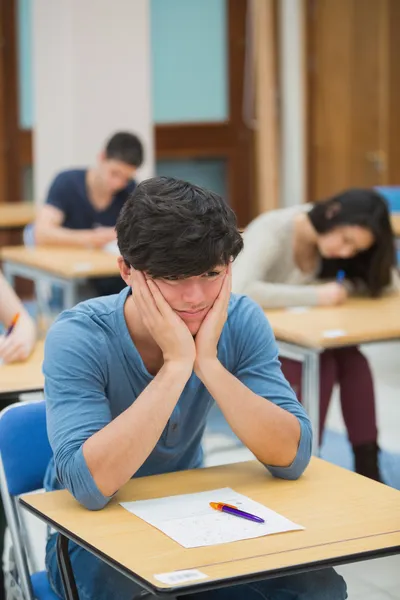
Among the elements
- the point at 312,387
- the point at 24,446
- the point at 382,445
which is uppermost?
the point at 24,446

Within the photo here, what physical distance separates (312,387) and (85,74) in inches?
146

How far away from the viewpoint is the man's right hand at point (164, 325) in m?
1.90

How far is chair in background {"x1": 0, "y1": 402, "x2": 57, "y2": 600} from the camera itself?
6.89 ft

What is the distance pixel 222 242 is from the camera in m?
1.81

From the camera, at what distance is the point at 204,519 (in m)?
1.75

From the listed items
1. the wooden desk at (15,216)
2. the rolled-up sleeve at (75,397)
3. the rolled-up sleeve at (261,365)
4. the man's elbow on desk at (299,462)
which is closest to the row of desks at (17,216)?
the wooden desk at (15,216)

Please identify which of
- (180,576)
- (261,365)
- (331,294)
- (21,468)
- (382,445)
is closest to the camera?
(180,576)

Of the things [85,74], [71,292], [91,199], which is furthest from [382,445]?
[85,74]

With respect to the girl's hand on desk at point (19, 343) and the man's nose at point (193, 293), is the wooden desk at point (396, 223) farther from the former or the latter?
the man's nose at point (193, 293)

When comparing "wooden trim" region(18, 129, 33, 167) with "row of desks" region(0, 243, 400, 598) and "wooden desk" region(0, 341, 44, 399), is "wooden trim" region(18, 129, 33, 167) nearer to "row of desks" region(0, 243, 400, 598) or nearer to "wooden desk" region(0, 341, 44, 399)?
"wooden desk" region(0, 341, 44, 399)

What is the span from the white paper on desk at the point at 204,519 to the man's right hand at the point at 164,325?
23cm

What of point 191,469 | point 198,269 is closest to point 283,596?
point 191,469

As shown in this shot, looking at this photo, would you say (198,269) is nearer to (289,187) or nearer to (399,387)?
(399,387)

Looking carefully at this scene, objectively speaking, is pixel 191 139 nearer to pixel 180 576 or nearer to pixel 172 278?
pixel 172 278
